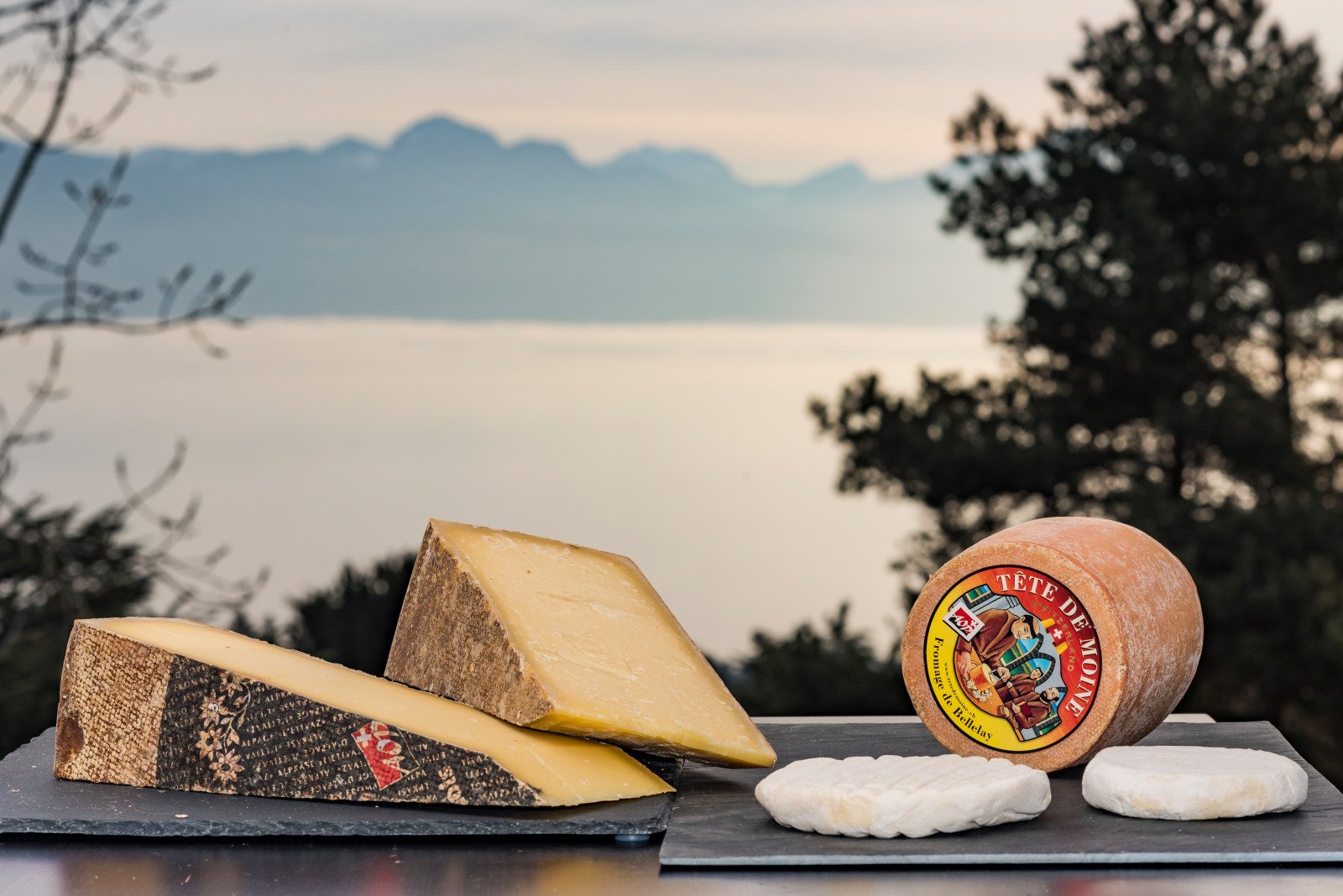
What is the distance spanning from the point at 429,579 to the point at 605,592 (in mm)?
224

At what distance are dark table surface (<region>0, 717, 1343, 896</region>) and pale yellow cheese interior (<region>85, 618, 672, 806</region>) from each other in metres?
0.07

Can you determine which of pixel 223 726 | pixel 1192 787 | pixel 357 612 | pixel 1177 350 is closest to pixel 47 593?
pixel 357 612

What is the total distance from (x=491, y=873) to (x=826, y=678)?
14.4ft

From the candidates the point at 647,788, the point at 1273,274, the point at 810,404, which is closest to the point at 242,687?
the point at 647,788

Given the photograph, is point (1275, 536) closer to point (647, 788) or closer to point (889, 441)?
point (889, 441)

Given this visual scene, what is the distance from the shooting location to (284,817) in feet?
4.79

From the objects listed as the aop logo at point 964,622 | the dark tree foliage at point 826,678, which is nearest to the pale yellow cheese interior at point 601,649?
the aop logo at point 964,622

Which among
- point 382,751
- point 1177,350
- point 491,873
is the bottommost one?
point 491,873

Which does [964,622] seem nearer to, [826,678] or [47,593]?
[47,593]

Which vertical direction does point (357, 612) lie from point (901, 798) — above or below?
above

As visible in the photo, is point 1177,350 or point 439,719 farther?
point 1177,350

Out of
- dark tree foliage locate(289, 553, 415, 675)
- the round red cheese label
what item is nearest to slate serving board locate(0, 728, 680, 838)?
the round red cheese label

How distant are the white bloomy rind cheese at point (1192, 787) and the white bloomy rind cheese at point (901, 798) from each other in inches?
2.8

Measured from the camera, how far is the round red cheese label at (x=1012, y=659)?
5.44 feet
